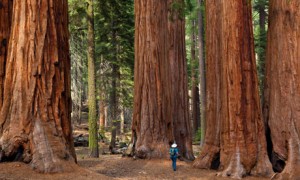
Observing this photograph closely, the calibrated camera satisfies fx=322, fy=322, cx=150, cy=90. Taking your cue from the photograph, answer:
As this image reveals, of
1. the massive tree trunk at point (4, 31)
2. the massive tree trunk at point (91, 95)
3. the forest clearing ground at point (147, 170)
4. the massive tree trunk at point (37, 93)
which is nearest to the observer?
the massive tree trunk at point (37, 93)

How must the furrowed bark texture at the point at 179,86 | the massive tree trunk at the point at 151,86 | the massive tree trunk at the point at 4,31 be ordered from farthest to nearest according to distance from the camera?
the furrowed bark texture at the point at 179,86 < the massive tree trunk at the point at 151,86 < the massive tree trunk at the point at 4,31

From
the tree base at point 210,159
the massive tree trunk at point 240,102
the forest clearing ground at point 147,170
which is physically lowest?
the forest clearing ground at point 147,170

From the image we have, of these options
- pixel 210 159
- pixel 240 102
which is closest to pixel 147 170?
pixel 210 159

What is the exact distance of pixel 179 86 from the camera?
14.4 meters

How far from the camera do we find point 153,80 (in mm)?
12352

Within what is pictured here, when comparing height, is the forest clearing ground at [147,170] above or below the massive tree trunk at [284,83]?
below

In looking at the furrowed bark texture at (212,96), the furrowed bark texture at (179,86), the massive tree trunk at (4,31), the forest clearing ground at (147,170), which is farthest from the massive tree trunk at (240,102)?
the massive tree trunk at (4,31)

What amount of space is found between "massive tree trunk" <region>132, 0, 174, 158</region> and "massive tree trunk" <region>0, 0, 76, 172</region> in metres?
4.73

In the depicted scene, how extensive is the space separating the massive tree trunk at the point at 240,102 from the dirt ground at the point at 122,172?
0.54 meters

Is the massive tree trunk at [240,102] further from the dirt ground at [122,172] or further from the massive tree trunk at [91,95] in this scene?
the massive tree trunk at [91,95]

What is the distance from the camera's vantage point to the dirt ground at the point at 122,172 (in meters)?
6.31

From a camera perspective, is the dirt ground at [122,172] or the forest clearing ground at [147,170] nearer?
the dirt ground at [122,172]

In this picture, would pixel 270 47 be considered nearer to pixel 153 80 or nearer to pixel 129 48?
pixel 153 80

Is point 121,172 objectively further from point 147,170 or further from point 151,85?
point 151,85
